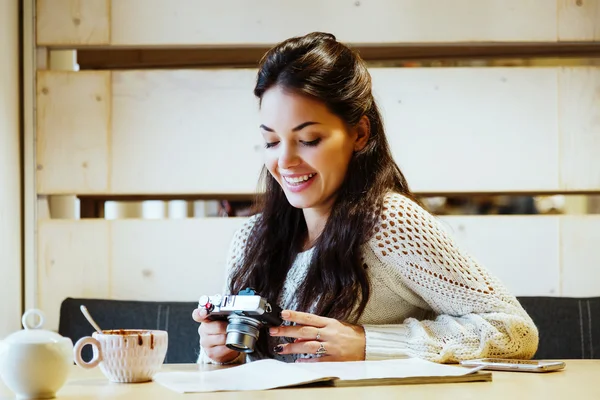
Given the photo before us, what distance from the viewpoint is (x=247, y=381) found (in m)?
1.23

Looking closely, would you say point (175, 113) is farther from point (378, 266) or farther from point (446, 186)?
point (378, 266)

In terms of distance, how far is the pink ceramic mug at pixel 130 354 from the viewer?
1249 mm

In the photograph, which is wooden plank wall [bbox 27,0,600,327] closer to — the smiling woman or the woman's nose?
the smiling woman

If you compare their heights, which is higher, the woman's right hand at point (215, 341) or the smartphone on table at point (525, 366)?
the woman's right hand at point (215, 341)

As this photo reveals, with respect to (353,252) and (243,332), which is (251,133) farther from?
(243,332)

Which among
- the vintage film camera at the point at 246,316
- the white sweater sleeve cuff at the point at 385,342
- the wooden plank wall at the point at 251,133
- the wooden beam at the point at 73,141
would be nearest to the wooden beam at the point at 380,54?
the wooden plank wall at the point at 251,133

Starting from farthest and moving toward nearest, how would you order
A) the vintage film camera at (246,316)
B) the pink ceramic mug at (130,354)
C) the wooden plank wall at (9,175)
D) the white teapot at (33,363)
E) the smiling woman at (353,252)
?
the wooden plank wall at (9,175) < the smiling woman at (353,252) < the vintage film camera at (246,316) < the pink ceramic mug at (130,354) < the white teapot at (33,363)

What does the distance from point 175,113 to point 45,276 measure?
67 centimetres

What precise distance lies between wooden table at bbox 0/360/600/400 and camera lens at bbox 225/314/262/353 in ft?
0.61

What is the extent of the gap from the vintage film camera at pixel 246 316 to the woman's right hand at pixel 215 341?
0.40 ft

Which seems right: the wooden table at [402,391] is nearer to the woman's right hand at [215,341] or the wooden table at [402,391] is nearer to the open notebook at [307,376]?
the open notebook at [307,376]

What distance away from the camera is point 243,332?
1.42 meters

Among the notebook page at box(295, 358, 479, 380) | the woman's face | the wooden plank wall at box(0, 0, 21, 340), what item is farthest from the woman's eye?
the wooden plank wall at box(0, 0, 21, 340)

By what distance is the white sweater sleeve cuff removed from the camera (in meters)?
1.58
